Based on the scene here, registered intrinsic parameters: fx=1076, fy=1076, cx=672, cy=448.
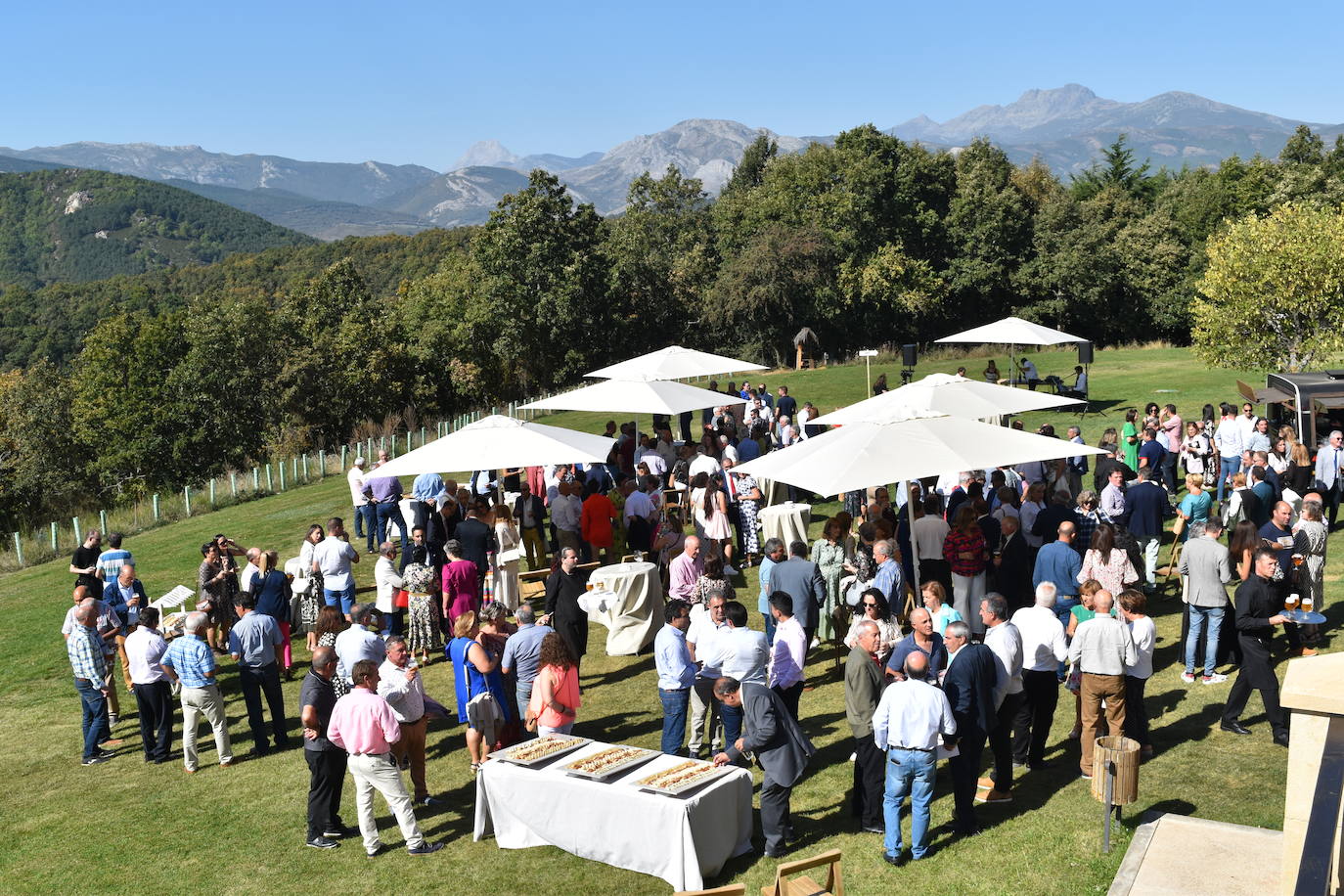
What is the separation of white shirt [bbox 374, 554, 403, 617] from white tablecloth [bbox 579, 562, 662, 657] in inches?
89.6

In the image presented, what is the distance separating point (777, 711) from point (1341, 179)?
59.0 metres

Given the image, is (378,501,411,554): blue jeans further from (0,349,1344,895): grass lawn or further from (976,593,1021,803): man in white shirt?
(976,593,1021,803): man in white shirt

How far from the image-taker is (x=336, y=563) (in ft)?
41.6

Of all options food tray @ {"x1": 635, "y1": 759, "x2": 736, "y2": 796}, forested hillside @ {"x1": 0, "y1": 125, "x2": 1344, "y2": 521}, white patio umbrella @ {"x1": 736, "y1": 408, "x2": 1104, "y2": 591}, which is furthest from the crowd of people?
forested hillside @ {"x1": 0, "y1": 125, "x2": 1344, "y2": 521}

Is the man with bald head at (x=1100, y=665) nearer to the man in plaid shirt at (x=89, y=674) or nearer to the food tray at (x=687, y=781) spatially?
the food tray at (x=687, y=781)

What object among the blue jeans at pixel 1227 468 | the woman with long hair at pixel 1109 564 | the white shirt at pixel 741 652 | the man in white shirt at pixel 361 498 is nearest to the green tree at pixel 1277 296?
the blue jeans at pixel 1227 468

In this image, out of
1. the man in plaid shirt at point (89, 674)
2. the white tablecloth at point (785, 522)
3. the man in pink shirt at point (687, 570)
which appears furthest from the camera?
the white tablecloth at point (785, 522)

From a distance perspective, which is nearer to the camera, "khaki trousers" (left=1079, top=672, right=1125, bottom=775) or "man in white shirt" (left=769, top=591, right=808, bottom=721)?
"khaki trousers" (left=1079, top=672, right=1125, bottom=775)

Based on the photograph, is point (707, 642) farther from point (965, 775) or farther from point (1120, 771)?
point (1120, 771)

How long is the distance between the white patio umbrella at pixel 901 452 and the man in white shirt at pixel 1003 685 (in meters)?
1.97

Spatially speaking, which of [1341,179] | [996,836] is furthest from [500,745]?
[1341,179]

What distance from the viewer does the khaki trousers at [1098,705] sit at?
8.47 metres

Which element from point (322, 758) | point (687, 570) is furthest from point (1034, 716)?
point (322, 758)

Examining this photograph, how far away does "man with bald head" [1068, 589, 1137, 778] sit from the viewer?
836cm
